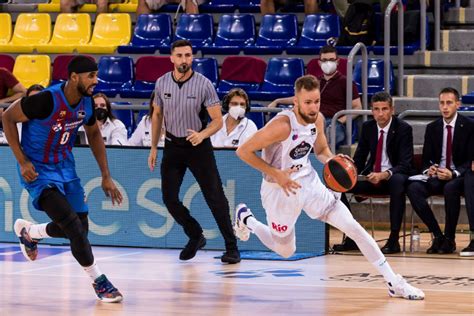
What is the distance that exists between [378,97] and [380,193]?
1007mm

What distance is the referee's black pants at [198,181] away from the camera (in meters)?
11.3

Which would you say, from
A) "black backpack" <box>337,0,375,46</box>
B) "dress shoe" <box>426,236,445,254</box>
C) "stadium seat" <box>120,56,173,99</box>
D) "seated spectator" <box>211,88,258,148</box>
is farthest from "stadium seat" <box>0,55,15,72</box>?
"dress shoe" <box>426,236,445,254</box>

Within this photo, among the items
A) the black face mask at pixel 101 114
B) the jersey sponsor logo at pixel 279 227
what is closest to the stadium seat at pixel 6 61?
the black face mask at pixel 101 114

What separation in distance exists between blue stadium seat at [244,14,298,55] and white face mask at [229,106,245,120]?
3.14 meters

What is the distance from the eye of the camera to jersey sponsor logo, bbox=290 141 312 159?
9188 millimetres

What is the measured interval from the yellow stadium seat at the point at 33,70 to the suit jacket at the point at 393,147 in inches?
225

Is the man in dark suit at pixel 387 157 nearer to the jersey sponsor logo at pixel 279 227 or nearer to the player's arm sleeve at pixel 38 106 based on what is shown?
the jersey sponsor logo at pixel 279 227

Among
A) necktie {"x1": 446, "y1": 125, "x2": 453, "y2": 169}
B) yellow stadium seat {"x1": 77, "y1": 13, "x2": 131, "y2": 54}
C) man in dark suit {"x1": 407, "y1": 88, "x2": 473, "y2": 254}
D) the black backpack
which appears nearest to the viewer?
man in dark suit {"x1": 407, "y1": 88, "x2": 473, "y2": 254}

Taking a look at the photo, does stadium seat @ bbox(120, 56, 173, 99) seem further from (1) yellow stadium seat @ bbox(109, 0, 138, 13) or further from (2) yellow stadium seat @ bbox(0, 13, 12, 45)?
(2) yellow stadium seat @ bbox(0, 13, 12, 45)

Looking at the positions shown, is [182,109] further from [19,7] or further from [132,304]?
[19,7]

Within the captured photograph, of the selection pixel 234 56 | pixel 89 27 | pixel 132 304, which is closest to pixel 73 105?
pixel 132 304

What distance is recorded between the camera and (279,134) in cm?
903

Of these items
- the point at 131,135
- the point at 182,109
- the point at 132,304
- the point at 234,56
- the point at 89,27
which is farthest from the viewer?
the point at 89,27

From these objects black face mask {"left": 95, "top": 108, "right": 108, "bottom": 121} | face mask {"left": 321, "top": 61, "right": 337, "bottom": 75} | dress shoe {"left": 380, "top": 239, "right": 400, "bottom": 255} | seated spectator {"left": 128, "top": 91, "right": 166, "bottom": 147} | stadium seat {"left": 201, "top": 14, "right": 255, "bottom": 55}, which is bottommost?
dress shoe {"left": 380, "top": 239, "right": 400, "bottom": 255}
